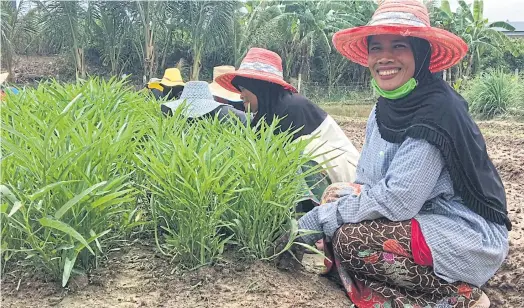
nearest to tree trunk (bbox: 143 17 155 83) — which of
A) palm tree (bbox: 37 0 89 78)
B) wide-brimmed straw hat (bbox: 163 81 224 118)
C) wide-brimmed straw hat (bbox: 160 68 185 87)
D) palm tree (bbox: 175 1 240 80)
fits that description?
palm tree (bbox: 175 1 240 80)

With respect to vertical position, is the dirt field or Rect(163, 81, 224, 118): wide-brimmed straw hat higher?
Rect(163, 81, 224, 118): wide-brimmed straw hat

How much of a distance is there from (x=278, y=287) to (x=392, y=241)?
0.48 metres

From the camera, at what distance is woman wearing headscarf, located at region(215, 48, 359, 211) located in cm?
300

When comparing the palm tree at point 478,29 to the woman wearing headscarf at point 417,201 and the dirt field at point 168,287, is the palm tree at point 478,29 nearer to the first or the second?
the woman wearing headscarf at point 417,201

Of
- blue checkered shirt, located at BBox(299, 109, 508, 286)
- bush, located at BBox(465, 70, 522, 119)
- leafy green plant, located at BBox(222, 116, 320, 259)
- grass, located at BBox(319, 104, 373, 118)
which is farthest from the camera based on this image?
grass, located at BBox(319, 104, 373, 118)

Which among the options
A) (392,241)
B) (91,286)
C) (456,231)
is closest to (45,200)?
(91,286)

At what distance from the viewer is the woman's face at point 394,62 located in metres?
2.04

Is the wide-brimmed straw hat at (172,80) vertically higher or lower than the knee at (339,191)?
higher

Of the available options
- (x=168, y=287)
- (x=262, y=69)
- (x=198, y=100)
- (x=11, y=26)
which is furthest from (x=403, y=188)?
(x=11, y=26)

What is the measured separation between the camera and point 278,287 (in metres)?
1.73

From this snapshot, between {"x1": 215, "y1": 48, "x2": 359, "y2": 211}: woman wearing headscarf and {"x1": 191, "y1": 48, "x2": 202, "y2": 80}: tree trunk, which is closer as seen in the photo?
{"x1": 215, "y1": 48, "x2": 359, "y2": 211}: woman wearing headscarf

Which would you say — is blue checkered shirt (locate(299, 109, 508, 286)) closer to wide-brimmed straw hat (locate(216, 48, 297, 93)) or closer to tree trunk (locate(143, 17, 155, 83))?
wide-brimmed straw hat (locate(216, 48, 297, 93))

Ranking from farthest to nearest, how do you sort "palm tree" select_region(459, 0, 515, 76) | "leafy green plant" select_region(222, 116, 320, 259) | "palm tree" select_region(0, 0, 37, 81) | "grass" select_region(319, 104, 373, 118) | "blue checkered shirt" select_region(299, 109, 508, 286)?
"palm tree" select_region(459, 0, 515, 76)
"grass" select_region(319, 104, 373, 118)
"palm tree" select_region(0, 0, 37, 81)
"blue checkered shirt" select_region(299, 109, 508, 286)
"leafy green plant" select_region(222, 116, 320, 259)

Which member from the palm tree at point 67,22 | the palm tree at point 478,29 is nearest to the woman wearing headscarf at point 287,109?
the palm tree at point 67,22
